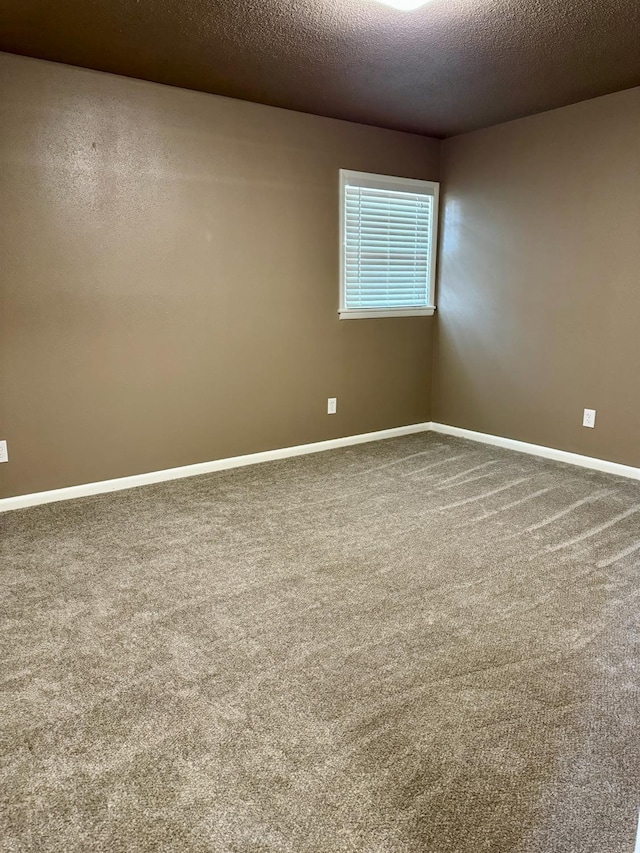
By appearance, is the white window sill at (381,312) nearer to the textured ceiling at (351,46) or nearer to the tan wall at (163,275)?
the tan wall at (163,275)

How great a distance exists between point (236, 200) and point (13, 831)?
11.9 feet

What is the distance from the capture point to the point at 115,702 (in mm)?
1904

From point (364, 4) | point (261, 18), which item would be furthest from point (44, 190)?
point (364, 4)

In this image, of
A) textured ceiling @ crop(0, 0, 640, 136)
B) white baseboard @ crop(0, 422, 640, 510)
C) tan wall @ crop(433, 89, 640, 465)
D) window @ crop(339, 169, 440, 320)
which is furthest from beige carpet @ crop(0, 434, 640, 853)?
textured ceiling @ crop(0, 0, 640, 136)

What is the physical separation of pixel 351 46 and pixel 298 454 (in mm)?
2724

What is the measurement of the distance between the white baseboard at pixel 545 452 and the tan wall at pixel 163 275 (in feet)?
3.36

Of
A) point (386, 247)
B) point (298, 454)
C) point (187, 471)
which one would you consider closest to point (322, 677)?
point (187, 471)

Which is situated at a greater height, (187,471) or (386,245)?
(386,245)

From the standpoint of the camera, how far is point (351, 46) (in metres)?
3.01

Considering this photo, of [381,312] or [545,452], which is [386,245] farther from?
[545,452]

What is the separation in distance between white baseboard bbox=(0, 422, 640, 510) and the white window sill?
0.98 m

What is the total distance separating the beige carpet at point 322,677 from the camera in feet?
4.86

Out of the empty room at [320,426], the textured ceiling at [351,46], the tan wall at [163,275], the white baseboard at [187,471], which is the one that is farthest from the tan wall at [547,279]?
the white baseboard at [187,471]

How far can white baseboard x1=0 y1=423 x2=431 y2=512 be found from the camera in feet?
11.8
